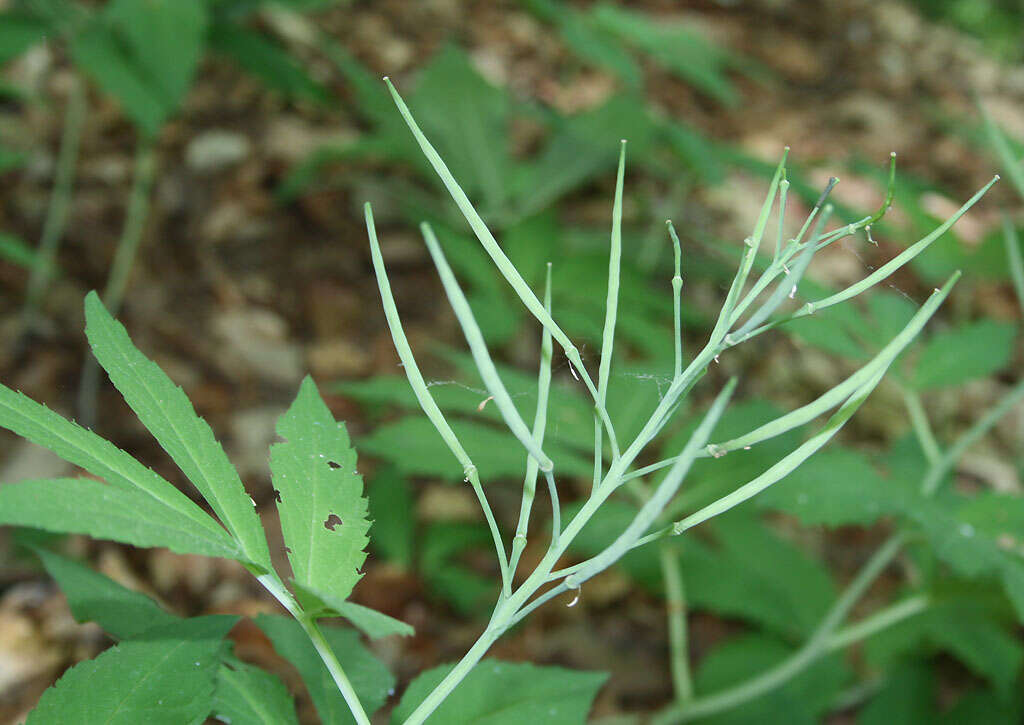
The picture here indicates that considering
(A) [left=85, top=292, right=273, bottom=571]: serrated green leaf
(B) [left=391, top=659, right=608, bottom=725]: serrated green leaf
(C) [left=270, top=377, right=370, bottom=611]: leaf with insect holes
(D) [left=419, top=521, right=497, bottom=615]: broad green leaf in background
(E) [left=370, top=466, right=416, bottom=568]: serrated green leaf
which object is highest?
(A) [left=85, top=292, right=273, bottom=571]: serrated green leaf

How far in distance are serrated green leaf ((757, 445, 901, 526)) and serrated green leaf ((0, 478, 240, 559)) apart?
82 cm

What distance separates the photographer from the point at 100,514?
19.3 inches

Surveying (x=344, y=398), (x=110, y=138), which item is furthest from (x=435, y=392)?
(x=110, y=138)

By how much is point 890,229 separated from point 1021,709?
3.57 feet

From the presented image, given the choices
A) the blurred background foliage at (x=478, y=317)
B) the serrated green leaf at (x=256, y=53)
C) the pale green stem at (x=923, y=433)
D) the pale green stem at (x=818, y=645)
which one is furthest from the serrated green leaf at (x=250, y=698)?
the serrated green leaf at (x=256, y=53)

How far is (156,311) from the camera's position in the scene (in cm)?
229

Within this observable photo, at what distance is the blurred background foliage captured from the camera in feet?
4.81

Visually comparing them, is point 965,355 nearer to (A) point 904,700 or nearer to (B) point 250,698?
(A) point 904,700

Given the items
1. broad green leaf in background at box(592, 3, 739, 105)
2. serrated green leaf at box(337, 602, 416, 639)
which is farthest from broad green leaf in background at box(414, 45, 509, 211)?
serrated green leaf at box(337, 602, 416, 639)

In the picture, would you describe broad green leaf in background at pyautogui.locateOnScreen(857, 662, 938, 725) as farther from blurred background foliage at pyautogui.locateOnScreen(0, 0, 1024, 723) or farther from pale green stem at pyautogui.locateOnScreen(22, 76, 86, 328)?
pale green stem at pyautogui.locateOnScreen(22, 76, 86, 328)

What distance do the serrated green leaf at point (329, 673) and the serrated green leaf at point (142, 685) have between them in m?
0.13

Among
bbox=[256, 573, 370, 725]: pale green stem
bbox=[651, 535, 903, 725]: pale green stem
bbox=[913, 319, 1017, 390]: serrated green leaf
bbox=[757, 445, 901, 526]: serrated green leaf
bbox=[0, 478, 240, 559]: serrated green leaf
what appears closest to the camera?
bbox=[0, 478, 240, 559]: serrated green leaf

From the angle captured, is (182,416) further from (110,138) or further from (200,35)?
(110,138)

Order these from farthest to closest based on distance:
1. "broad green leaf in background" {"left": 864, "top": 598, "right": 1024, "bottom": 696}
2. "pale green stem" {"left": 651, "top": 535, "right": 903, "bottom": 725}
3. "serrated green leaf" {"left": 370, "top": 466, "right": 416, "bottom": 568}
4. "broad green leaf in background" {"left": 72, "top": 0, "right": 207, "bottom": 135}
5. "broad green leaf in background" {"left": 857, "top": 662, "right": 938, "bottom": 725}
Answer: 1. "serrated green leaf" {"left": 370, "top": 466, "right": 416, "bottom": 568}
2. "broad green leaf in background" {"left": 72, "top": 0, "right": 207, "bottom": 135}
3. "broad green leaf in background" {"left": 857, "top": 662, "right": 938, "bottom": 725}
4. "broad green leaf in background" {"left": 864, "top": 598, "right": 1024, "bottom": 696}
5. "pale green stem" {"left": 651, "top": 535, "right": 903, "bottom": 725}
